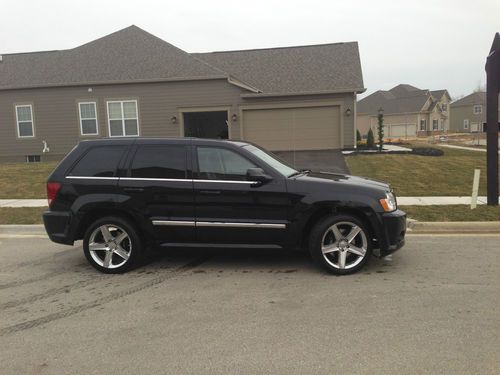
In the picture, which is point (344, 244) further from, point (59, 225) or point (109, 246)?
point (59, 225)

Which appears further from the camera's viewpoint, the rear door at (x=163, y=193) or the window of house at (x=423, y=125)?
the window of house at (x=423, y=125)

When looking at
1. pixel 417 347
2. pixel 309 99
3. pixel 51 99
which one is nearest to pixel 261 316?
pixel 417 347

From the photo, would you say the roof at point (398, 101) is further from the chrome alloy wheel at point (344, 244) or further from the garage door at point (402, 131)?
the chrome alloy wheel at point (344, 244)

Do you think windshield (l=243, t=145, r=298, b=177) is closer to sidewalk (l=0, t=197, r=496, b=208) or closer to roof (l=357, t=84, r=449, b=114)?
sidewalk (l=0, t=197, r=496, b=208)

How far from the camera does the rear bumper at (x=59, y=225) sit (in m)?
5.93

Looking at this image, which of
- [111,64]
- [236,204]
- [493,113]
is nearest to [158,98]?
[111,64]

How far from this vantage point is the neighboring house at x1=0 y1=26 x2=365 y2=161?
20953 mm

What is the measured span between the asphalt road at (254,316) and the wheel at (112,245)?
0.22 metres

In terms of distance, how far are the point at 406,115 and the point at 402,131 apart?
207 centimetres

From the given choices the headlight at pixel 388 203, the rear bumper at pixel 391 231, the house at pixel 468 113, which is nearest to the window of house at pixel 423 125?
the house at pixel 468 113

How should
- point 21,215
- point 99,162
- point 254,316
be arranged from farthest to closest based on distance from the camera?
point 21,215, point 99,162, point 254,316

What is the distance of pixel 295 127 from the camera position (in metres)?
21.1

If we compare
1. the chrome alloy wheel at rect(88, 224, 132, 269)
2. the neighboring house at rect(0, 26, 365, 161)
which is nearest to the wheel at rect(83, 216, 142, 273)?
the chrome alloy wheel at rect(88, 224, 132, 269)

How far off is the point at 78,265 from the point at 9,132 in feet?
62.6
